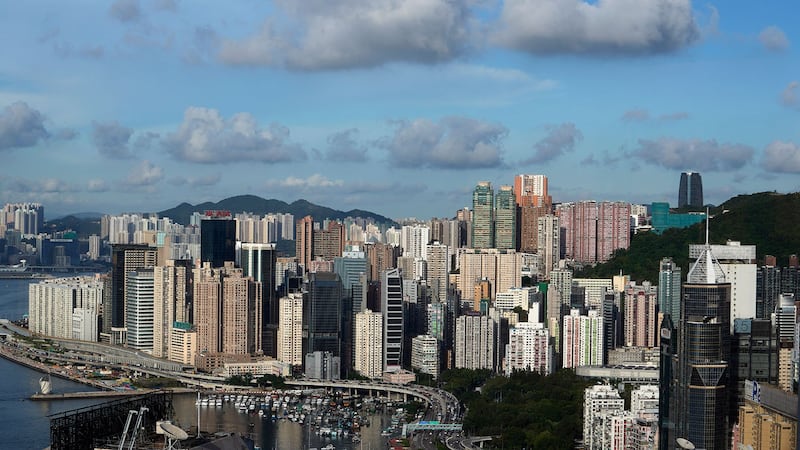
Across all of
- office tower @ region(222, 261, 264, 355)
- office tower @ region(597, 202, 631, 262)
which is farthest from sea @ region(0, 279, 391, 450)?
office tower @ region(597, 202, 631, 262)

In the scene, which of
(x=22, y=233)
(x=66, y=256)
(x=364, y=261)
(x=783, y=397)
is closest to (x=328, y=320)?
(x=364, y=261)

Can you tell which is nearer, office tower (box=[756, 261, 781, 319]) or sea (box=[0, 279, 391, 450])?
sea (box=[0, 279, 391, 450])

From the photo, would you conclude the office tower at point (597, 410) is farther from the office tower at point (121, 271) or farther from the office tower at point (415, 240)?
the office tower at point (415, 240)

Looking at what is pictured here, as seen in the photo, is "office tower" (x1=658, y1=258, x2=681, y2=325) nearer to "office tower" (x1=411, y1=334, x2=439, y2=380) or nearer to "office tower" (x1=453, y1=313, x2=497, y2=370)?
"office tower" (x1=453, y1=313, x2=497, y2=370)

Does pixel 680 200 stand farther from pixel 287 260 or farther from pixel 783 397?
pixel 783 397

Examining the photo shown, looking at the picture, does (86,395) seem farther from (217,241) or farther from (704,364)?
(704,364)

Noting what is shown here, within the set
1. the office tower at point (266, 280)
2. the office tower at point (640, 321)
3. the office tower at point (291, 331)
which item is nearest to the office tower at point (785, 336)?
the office tower at point (640, 321)

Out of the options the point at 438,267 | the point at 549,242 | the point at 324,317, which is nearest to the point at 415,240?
the point at 549,242
